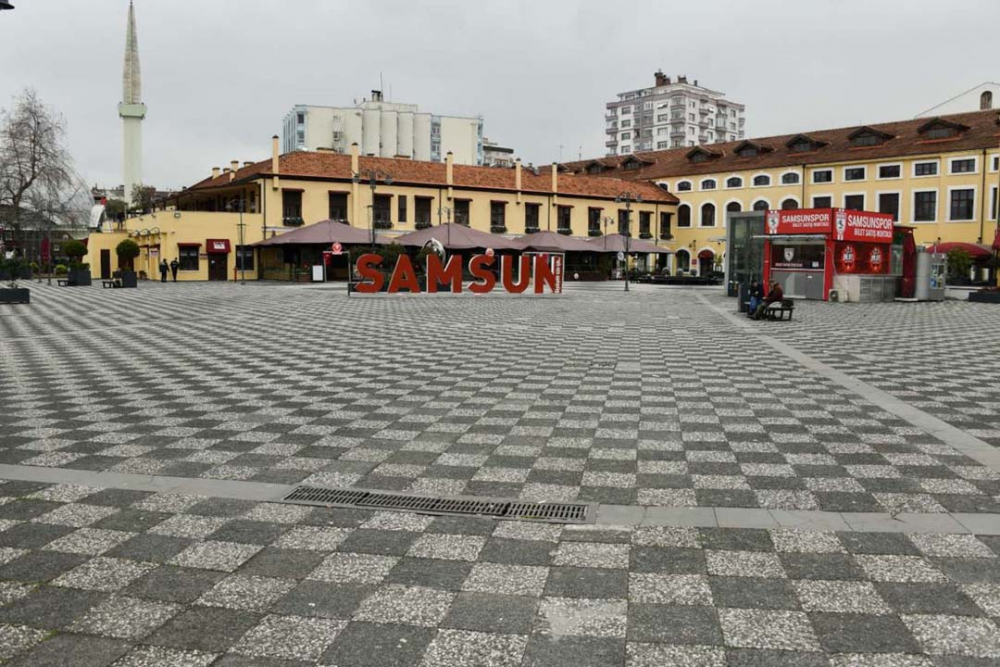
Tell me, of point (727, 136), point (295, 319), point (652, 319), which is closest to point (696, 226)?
point (652, 319)

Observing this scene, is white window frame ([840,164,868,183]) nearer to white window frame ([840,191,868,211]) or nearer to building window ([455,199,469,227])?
white window frame ([840,191,868,211])

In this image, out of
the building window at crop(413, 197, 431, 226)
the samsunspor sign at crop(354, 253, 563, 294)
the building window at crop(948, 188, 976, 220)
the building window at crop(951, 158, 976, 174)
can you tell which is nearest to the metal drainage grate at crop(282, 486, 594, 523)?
the samsunspor sign at crop(354, 253, 563, 294)

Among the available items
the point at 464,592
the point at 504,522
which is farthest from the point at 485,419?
the point at 464,592

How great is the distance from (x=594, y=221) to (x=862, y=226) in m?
31.9

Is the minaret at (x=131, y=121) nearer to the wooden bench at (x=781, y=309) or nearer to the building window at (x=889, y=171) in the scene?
the building window at (x=889, y=171)

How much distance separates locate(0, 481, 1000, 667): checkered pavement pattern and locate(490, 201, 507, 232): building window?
2098 inches

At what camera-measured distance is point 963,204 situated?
1970 inches

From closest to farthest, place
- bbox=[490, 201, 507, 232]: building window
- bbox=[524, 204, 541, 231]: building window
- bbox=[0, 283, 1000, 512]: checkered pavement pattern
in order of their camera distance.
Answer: bbox=[0, 283, 1000, 512]: checkered pavement pattern → bbox=[490, 201, 507, 232]: building window → bbox=[524, 204, 541, 231]: building window

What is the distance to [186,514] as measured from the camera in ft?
17.3

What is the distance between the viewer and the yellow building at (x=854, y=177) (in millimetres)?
49719

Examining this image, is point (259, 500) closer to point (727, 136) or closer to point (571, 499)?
point (571, 499)

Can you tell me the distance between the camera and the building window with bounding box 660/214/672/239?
66.1 m

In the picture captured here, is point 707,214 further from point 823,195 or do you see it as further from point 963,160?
point 963,160

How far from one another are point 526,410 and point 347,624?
5.21m
